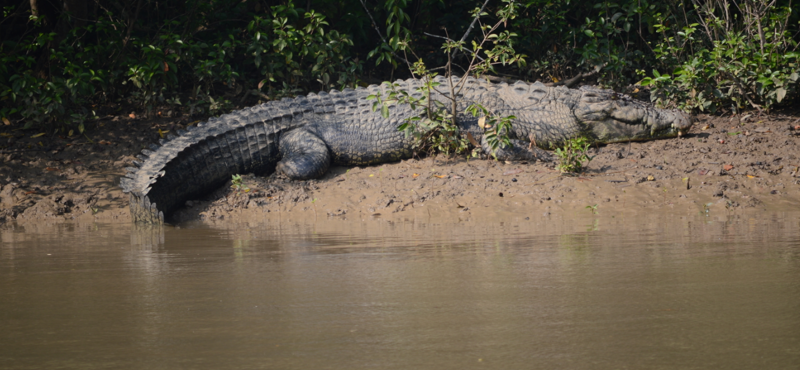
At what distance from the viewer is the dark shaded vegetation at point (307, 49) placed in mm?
7219

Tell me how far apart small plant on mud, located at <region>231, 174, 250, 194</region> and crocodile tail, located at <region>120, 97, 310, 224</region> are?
306 millimetres

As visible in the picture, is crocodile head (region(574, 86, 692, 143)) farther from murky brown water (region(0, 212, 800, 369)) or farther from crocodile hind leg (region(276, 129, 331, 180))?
murky brown water (region(0, 212, 800, 369))

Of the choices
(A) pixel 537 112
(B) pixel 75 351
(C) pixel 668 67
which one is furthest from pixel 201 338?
(C) pixel 668 67

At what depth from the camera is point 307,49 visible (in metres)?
7.78

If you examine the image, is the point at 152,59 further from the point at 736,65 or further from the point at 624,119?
the point at 736,65

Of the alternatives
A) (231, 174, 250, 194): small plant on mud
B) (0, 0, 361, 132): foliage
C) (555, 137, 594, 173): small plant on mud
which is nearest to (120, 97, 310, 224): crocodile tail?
(231, 174, 250, 194): small plant on mud

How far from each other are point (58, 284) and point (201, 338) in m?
1.22

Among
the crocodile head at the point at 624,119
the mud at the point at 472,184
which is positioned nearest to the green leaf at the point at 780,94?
the mud at the point at 472,184

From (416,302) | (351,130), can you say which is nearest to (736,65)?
(351,130)

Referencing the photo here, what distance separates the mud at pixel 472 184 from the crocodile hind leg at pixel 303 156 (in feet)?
0.39

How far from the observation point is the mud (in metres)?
5.29

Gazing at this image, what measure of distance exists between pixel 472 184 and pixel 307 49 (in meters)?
3.10

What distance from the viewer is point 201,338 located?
6.42 ft

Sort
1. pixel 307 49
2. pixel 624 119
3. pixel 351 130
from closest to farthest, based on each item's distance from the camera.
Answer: pixel 351 130 → pixel 624 119 → pixel 307 49
